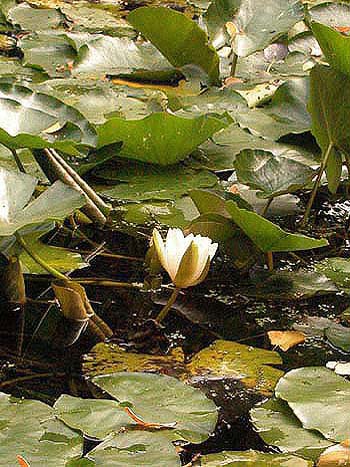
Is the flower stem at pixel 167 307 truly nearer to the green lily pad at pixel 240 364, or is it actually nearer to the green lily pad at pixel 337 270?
the green lily pad at pixel 240 364

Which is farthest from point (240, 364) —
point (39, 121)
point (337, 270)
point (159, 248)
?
point (39, 121)

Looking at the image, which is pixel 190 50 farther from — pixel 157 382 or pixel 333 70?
pixel 157 382

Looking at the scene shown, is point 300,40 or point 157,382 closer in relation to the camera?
point 157,382

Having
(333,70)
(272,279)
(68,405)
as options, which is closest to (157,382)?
(68,405)

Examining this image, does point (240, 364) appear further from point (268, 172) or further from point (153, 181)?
point (153, 181)

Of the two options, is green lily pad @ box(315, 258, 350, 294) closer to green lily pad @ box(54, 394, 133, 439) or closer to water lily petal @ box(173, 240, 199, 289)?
water lily petal @ box(173, 240, 199, 289)

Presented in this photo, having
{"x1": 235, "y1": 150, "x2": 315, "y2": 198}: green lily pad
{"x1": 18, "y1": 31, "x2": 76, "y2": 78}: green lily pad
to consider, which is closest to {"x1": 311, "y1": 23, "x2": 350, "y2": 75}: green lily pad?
{"x1": 235, "y1": 150, "x2": 315, "y2": 198}: green lily pad
